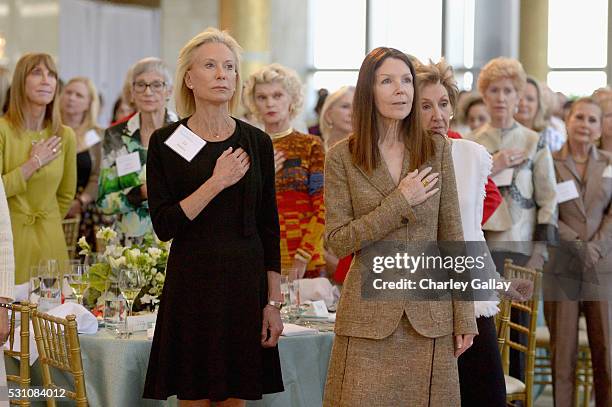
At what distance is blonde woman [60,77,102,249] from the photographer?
278 inches

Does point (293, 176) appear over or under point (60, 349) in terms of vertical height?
over

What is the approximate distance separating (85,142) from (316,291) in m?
3.48

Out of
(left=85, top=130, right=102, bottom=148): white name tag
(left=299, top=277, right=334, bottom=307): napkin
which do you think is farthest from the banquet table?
(left=85, top=130, right=102, bottom=148): white name tag

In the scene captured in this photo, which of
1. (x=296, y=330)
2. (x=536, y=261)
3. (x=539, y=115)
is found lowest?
(x=296, y=330)

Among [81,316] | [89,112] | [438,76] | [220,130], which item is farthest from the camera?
[89,112]

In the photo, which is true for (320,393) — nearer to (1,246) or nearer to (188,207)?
(188,207)

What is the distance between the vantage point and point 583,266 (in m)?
5.04

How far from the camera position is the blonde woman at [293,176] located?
4.97 m

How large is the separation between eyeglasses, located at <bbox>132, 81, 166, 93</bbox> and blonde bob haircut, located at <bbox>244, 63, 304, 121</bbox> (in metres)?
0.45

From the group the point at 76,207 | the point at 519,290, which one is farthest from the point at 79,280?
the point at 76,207

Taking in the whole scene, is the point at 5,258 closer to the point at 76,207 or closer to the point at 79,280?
the point at 79,280

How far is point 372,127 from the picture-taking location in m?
3.19

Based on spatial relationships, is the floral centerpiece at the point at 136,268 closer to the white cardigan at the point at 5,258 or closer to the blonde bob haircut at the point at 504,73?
the white cardigan at the point at 5,258

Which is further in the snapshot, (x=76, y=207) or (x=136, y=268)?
(x=76, y=207)
